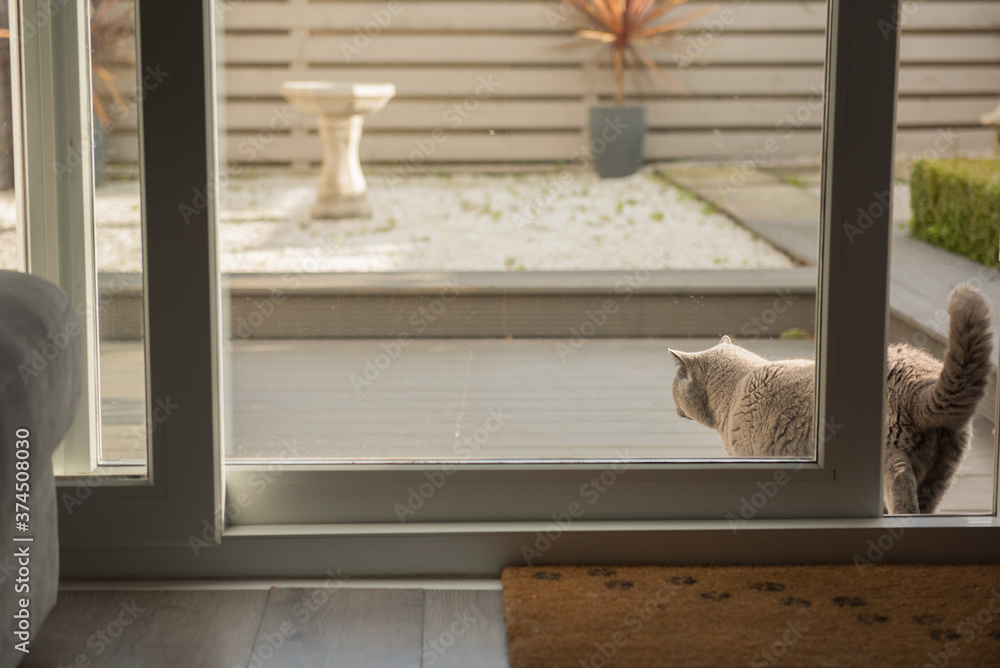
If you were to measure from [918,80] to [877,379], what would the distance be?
0.59 m

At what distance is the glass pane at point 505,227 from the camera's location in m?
1.86

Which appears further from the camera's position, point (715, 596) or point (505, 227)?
point (505, 227)

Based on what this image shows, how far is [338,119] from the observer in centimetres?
187

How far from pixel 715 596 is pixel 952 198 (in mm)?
933

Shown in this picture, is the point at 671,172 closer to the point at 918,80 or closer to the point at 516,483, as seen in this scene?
the point at 918,80

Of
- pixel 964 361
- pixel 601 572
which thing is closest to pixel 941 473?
pixel 964 361

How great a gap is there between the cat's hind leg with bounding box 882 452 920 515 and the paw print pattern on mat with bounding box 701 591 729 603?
0.44 meters

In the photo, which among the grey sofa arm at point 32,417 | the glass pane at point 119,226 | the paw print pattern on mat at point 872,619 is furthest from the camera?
the glass pane at point 119,226

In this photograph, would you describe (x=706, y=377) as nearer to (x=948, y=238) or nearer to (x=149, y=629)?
(x=948, y=238)

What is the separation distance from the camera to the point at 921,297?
197 cm

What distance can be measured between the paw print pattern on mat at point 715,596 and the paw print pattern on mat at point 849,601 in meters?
A: 0.20

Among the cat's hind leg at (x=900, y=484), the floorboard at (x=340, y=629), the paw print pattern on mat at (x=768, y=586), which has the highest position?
the cat's hind leg at (x=900, y=484)

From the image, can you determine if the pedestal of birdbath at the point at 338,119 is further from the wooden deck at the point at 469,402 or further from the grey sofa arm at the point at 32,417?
the grey sofa arm at the point at 32,417

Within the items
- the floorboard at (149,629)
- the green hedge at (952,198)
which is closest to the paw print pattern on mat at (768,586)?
the green hedge at (952,198)
